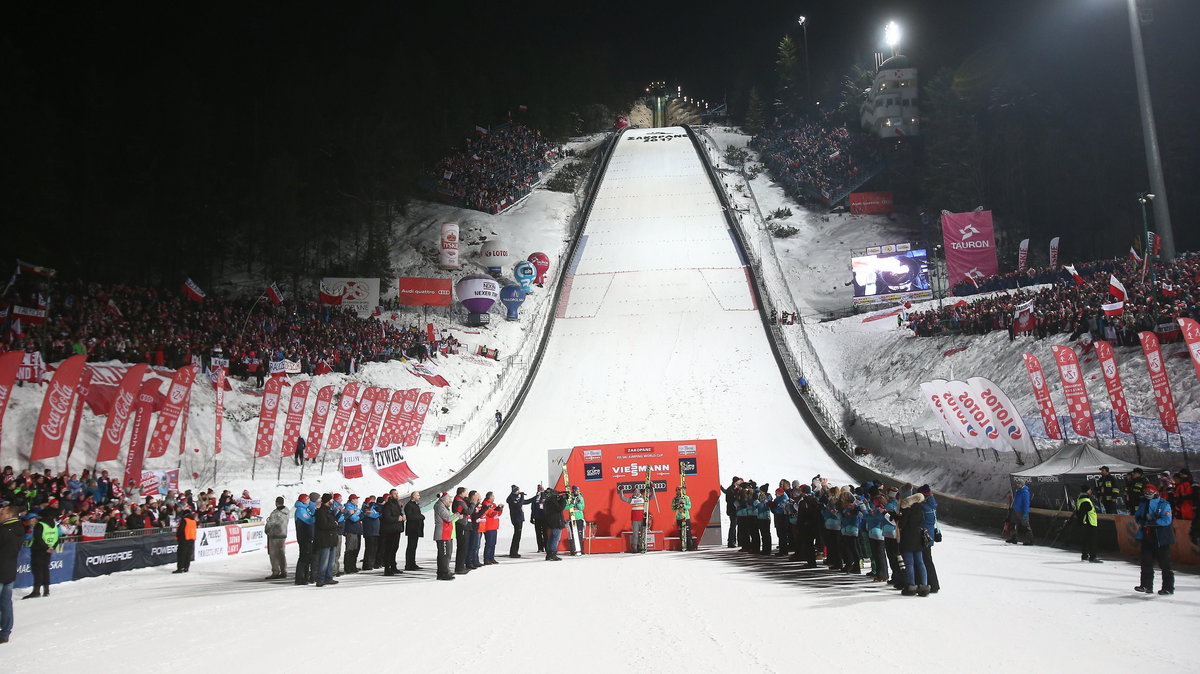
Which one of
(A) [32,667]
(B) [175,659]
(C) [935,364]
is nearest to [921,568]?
(B) [175,659]

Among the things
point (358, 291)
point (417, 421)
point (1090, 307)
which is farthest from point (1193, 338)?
point (358, 291)

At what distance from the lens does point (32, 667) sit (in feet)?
21.8

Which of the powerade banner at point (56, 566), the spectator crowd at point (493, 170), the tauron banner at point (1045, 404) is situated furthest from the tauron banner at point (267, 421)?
the spectator crowd at point (493, 170)

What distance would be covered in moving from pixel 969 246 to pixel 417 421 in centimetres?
2716

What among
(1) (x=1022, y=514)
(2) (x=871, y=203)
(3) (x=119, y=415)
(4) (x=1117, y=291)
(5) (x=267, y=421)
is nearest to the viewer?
(1) (x=1022, y=514)

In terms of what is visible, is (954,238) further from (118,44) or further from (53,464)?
(118,44)

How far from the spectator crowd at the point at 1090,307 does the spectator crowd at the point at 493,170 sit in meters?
33.3

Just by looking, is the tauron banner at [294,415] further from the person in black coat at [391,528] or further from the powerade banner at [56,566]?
the person in black coat at [391,528]

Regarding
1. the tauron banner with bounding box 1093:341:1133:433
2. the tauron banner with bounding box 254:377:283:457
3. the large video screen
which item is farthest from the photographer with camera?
the large video screen

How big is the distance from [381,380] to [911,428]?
17.9m

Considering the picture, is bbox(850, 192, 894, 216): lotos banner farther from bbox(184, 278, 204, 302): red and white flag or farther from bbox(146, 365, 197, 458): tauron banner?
bbox(146, 365, 197, 458): tauron banner

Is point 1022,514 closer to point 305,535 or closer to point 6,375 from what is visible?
point 305,535

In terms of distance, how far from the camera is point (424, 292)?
1487 inches

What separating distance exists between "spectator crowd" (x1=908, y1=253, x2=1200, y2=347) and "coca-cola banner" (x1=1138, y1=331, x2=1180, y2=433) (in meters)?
3.19
